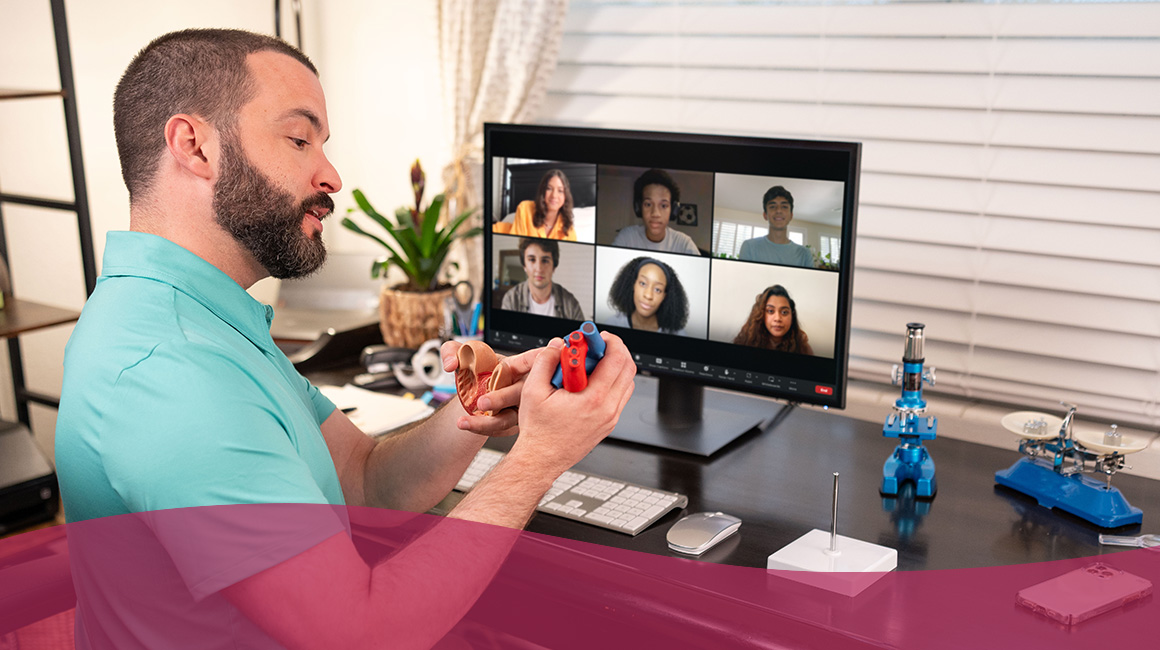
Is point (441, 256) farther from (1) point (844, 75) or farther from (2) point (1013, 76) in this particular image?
(2) point (1013, 76)

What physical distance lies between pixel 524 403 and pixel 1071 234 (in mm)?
A: 1375

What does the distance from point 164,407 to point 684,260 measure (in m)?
0.96

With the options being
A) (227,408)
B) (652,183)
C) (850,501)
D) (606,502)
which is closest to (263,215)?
(227,408)

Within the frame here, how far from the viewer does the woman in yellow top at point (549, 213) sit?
170 centimetres

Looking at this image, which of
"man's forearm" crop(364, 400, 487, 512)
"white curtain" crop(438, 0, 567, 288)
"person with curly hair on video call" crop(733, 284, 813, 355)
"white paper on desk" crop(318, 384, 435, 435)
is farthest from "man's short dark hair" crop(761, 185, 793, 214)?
"white curtain" crop(438, 0, 567, 288)

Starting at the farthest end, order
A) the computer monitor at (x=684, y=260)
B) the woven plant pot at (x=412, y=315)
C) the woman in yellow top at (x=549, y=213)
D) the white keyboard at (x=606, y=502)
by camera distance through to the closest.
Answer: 1. the woven plant pot at (x=412, y=315)
2. the woman in yellow top at (x=549, y=213)
3. the computer monitor at (x=684, y=260)
4. the white keyboard at (x=606, y=502)

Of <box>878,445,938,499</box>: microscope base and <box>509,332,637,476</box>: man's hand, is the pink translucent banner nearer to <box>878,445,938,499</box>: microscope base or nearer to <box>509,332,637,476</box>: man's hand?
<box>509,332,637,476</box>: man's hand

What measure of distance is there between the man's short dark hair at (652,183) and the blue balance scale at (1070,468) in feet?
1.99

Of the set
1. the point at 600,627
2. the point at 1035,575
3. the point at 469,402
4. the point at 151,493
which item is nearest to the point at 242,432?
the point at 151,493

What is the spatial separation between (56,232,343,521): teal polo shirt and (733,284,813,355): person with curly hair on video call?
809 millimetres

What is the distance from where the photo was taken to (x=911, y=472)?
55.9 inches

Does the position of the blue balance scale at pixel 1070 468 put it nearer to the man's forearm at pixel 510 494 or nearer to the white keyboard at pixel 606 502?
the white keyboard at pixel 606 502

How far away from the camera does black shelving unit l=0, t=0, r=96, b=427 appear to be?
2.26 m

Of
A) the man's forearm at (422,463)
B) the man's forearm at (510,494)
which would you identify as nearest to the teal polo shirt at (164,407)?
the man's forearm at (510,494)
